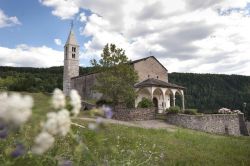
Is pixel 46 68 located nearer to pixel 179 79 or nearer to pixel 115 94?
pixel 179 79

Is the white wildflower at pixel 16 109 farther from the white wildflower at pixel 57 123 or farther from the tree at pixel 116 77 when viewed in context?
the tree at pixel 116 77

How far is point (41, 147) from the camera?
152 centimetres

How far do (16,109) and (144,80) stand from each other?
38008 millimetres

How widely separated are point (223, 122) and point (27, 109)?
34.1 m

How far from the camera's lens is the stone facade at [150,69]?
128 feet

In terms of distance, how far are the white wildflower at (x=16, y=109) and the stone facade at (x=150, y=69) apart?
3695cm

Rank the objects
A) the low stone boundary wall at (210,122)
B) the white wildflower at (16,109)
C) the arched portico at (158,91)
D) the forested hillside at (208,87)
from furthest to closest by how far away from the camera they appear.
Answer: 1. the forested hillside at (208,87)
2. the arched portico at (158,91)
3. the low stone boundary wall at (210,122)
4. the white wildflower at (16,109)

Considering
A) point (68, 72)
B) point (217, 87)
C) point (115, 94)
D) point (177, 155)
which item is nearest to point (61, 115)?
point (177, 155)

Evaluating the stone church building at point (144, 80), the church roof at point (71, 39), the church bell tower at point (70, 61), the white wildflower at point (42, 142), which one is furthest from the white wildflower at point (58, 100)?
the church roof at point (71, 39)

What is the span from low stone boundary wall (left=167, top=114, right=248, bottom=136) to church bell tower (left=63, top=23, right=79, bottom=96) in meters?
29.4

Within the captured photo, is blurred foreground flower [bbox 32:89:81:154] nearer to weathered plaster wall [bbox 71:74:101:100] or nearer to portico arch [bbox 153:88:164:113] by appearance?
portico arch [bbox 153:88:164:113]

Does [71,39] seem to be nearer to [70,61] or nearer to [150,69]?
[70,61]

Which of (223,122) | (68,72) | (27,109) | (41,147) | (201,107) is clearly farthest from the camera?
(201,107)

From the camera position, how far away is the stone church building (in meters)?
36.6
